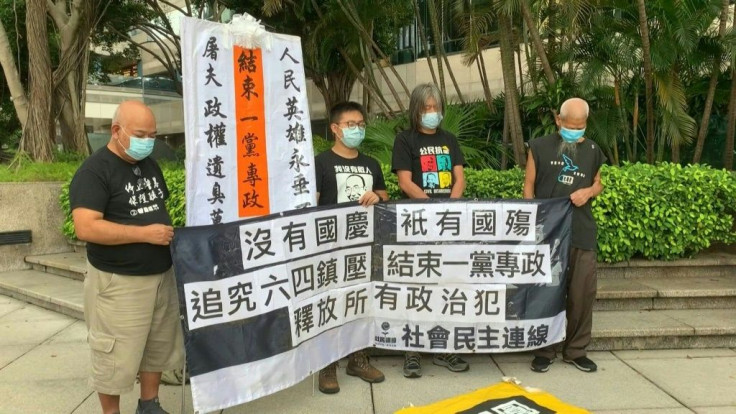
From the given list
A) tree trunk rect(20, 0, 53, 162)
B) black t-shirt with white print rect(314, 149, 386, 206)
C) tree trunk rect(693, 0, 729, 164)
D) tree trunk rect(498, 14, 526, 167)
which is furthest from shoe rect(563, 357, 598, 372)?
tree trunk rect(20, 0, 53, 162)

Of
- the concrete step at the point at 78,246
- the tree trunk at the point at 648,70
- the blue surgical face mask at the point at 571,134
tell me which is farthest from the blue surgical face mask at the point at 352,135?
the concrete step at the point at 78,246

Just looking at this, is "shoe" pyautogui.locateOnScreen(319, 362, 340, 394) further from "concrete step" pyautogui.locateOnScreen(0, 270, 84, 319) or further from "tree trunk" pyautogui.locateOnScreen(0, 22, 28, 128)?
"tree trunk" pyautogui.locateOnScreen(0, 22, 28, 128)

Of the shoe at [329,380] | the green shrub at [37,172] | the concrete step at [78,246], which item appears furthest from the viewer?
the green shrub at [37,172]

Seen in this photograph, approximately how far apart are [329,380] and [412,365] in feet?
1.96

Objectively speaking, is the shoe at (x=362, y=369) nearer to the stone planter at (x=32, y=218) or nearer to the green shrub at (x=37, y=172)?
the stone planter at (x=32, y=218)

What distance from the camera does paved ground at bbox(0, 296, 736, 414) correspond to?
3.37m

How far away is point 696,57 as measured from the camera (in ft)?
20.5

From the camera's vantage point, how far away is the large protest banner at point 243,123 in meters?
3.20

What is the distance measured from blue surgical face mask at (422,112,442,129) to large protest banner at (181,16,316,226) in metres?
0.79

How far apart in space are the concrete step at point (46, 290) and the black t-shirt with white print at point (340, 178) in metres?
3.04

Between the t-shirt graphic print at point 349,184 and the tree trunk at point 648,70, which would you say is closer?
the t-shirt graphic print at point 349,184

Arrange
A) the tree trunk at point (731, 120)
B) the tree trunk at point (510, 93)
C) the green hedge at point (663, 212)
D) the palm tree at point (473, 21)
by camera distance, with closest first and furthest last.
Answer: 1. the green hedge at point (663, 212)
2. the tree trunk at point (731, 120)
3. the tree trunk at point (510, 93)
4. the palm tree at point (473, 21)

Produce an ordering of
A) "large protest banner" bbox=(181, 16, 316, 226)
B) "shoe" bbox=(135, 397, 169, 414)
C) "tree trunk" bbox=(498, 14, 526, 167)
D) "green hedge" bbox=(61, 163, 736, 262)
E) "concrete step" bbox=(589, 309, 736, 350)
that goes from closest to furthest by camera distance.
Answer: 1. "shoe" bbox=(135, 397, 169, 414)
2. "large protest banner" bbox=(181, 16, 316, 226)
3. "concrete step" bbox=(589, 309, 736, 350)
4. "green hedge" bbox=(61, 163, 736, 262)
5. "tree trunk" bbox=(498, 14, 526, 167)

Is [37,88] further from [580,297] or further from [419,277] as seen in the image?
[580,297]
